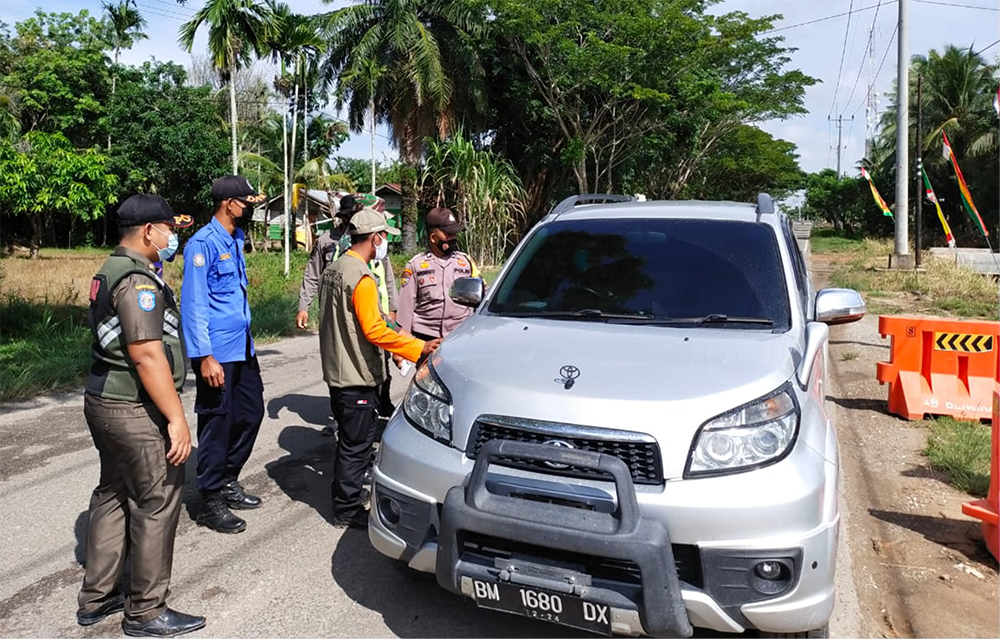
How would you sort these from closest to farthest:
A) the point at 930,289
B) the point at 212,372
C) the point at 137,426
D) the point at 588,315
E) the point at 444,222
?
the point at 137,426, the point at 588,315, the point at 212,372, the point at 444,222, the point at 930,289

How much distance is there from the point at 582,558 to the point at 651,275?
166 cm

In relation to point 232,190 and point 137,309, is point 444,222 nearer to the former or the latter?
point 232,190

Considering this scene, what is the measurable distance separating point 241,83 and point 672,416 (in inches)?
1955

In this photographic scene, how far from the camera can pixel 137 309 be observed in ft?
9.96

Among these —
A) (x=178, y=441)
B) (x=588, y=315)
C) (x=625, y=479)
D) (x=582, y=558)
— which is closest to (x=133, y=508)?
(x=178, y=441)

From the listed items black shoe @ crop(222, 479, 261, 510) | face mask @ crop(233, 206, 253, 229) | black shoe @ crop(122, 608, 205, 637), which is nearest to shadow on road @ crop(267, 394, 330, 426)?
black shoe @ crop(222, 479, 261, 510)

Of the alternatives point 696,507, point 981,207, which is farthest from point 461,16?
point 981,207

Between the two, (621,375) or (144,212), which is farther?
(144,212)

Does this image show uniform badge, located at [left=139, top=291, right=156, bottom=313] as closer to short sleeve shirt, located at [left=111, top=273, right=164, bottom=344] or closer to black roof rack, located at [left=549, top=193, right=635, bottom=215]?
short sleeve shirt, located at [left=111, top=273, right=164, bottom=344]

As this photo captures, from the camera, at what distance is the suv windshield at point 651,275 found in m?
3.65

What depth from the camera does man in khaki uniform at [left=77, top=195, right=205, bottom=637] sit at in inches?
121

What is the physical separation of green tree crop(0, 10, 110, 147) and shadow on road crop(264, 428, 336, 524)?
3648cm

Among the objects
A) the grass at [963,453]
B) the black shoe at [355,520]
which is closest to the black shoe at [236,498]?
the black shoe at [355,520]

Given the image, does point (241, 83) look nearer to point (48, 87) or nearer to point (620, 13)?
point (48, 87)
